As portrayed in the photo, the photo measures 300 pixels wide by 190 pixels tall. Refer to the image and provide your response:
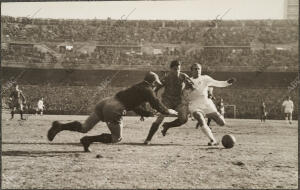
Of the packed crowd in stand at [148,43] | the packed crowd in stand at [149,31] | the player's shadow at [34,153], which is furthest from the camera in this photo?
the packed crowd in stand at [149,31]

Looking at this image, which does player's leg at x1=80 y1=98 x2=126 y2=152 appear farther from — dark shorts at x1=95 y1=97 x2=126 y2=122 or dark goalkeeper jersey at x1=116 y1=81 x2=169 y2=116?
dark goalkeeper jersey at x1=116 y1=81 x2=169 y2=116

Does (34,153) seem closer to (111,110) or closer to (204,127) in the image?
(111,110)

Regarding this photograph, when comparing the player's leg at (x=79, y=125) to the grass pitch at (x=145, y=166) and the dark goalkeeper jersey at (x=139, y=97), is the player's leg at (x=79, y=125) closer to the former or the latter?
the grass pitch at (x=145, y=166)

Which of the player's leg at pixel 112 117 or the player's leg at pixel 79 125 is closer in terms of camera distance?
the player's leg at pixel 112 117

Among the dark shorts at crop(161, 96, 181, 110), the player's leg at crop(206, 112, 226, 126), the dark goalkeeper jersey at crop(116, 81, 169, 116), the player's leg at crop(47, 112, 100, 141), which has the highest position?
the dark goalkeeper jersey at crop(116, 81, 169, 116)

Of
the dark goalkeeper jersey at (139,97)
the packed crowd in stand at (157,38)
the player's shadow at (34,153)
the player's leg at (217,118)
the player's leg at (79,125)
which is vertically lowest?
the player's shadow at (34,153)

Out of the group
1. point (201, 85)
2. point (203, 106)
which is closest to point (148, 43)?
point (201, 85)

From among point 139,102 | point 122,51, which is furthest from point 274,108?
point 139,102

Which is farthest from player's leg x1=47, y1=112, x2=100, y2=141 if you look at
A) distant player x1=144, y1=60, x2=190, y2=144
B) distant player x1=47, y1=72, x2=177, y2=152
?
distant player x1=144, y1=60, x2=190, y2=144

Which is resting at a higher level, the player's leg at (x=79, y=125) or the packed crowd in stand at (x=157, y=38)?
the packed crowd in stand at (x=157, y=38)

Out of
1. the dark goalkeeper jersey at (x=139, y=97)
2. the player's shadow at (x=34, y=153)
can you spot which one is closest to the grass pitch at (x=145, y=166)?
the player's shadow at (x=34, y=153)

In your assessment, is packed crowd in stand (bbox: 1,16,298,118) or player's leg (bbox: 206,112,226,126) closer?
player's leg (bbox: 206,112,226,126)

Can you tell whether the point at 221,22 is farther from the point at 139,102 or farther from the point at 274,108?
the point at 139,102

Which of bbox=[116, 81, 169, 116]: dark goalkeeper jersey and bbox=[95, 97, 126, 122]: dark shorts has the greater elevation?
bbox=[116, 81, 169, 116]: dark goalkeeper jersey
